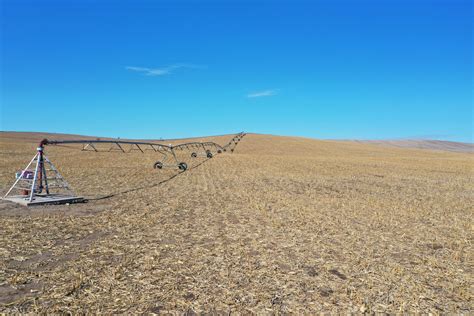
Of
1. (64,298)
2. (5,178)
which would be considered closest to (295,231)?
(64,298)

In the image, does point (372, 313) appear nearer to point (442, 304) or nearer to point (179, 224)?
point (442, 304)

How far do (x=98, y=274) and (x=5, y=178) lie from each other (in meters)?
21.7

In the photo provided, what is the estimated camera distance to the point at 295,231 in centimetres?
1217

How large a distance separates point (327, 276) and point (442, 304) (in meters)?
2.46

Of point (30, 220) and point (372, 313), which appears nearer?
point (372, 313)

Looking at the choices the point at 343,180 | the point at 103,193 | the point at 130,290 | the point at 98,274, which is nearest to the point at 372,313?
the point at 130,290

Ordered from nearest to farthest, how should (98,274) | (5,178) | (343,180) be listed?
(98,274), (5,178), (343,180)

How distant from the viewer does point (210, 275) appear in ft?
26.5

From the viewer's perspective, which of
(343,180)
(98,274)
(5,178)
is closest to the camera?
(98,274)

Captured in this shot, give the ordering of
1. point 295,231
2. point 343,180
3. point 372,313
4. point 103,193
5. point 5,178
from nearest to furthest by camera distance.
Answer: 1. point 372,313
2. point 295,231
3. point 103,193
4. point 5,178
5. point 343,180

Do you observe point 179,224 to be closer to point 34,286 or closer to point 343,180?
point 34,286

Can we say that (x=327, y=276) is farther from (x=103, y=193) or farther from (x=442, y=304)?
(x=103, y=193)

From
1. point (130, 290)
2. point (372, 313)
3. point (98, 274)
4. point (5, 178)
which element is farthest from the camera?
point (5, 178)

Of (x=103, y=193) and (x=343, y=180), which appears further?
(x=343, y=180)
